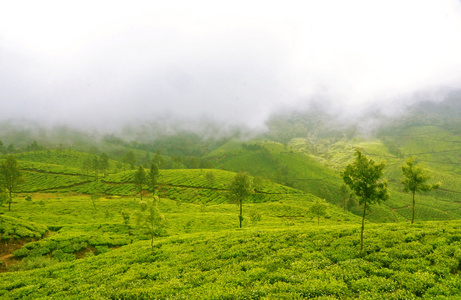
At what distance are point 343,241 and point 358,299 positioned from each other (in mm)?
10088

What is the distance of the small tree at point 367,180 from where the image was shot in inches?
717

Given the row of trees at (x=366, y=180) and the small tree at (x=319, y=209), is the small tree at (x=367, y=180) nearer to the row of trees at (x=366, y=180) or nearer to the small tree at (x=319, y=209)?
the row of trees at (x=366, y=180)

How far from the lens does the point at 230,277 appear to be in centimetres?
1539

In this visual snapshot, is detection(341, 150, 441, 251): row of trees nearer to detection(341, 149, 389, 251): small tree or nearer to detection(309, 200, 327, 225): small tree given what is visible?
detection(341, 149, 389, 251): small tree

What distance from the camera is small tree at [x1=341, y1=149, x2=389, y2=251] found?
18203 mm

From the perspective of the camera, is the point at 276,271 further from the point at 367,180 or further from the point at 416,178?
the point at 416,178

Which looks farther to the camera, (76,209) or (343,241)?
(76,209)

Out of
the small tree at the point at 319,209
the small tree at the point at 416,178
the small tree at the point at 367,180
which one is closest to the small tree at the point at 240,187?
the small tree at the point at 319,209

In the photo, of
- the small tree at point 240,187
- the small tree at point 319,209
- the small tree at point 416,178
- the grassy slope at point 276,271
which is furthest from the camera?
the small tree at point 319,209

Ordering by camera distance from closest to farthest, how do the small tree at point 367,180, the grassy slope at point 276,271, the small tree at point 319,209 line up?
the grassy slope at point 276,271, the small tree at point 367,180, the small tree at point 319,209

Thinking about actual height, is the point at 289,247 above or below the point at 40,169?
above

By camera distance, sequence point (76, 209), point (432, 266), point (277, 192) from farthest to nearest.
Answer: point (277, 192) → point (76, 209) → point (432, 266)

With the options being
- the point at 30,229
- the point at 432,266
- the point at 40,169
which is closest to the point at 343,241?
the point at 432,266

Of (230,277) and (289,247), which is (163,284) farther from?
(289,247)
